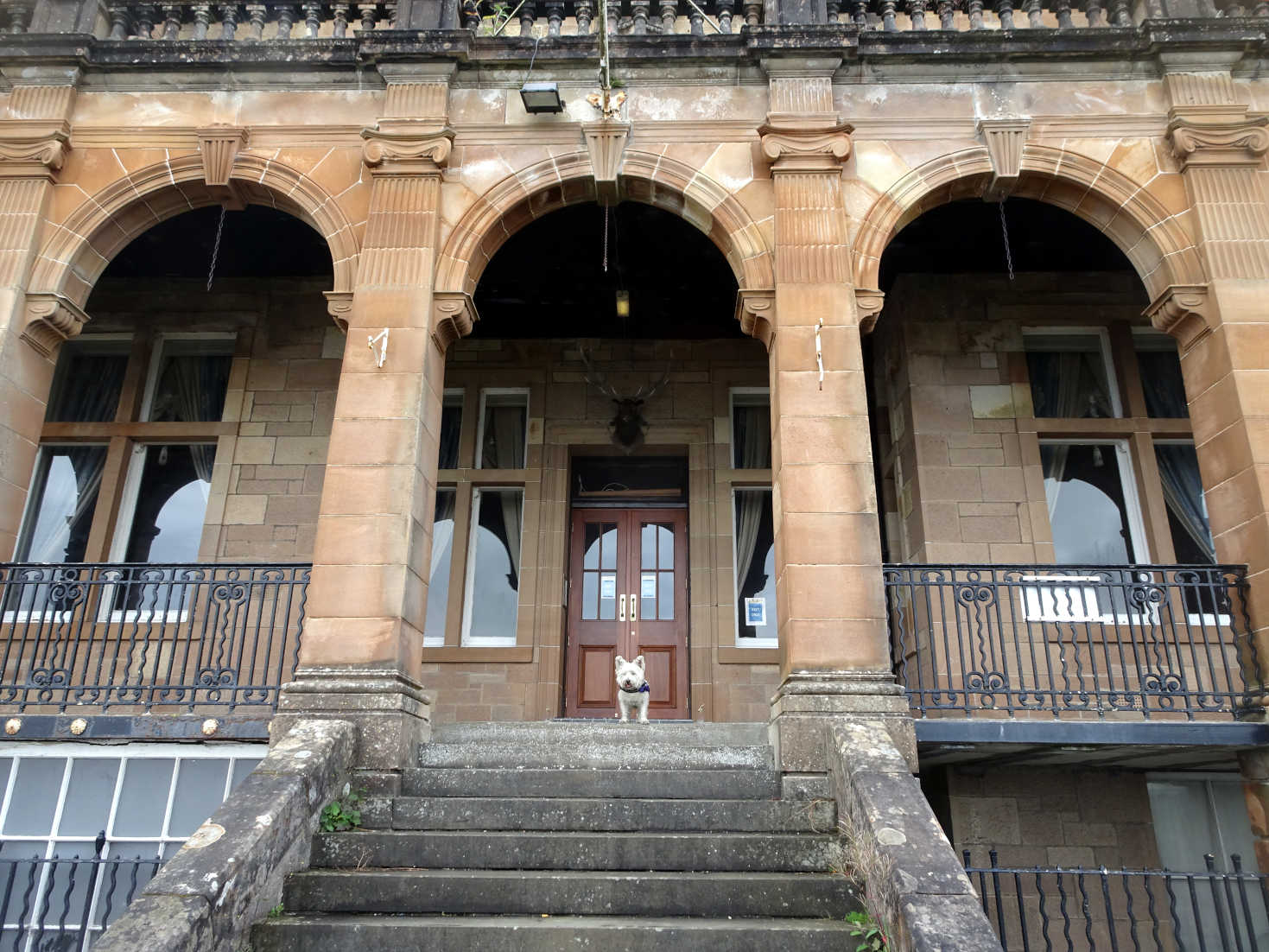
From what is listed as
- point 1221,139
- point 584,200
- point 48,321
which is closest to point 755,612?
point 584,200

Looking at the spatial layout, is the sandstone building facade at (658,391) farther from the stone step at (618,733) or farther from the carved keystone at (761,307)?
the stone step at (618,733)

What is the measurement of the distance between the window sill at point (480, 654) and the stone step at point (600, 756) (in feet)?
9.63

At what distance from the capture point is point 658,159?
7762mm

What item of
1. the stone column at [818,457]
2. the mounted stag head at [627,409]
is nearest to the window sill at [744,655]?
the mounted stag head at [627,409]

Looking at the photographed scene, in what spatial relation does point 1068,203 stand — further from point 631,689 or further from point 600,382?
point 631,689

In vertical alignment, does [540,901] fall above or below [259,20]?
below

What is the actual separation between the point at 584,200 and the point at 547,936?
5.75 meters

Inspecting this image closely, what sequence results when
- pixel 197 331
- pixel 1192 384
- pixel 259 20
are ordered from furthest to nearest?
pixel 197 331
pixel 259 20
pixel 1192 384

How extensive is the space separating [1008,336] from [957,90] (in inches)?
108

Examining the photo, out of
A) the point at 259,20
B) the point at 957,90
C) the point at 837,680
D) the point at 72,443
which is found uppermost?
the point at 259,20

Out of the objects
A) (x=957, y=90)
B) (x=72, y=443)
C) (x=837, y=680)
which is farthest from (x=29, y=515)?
(x=957, y=90)

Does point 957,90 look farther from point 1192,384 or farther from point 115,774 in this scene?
point 115,774

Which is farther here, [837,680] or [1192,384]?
[1192,384]

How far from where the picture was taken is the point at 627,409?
10383 millimetres
